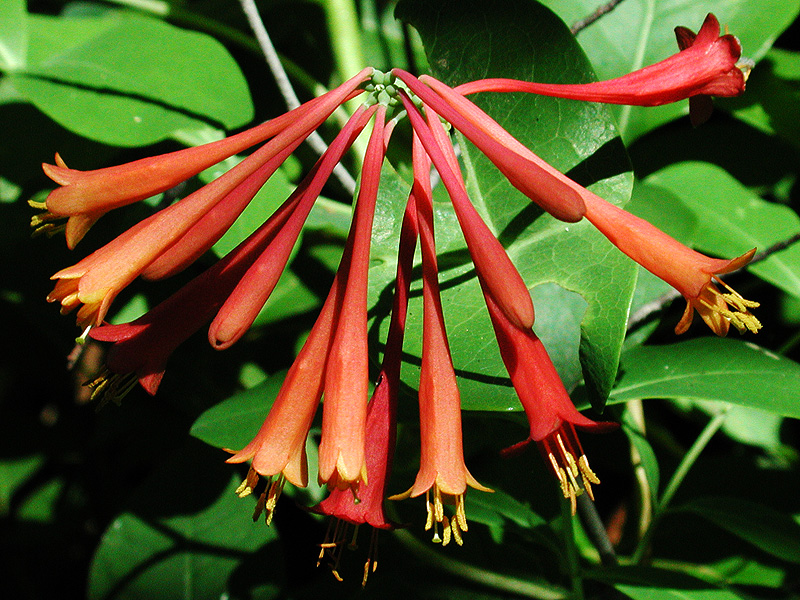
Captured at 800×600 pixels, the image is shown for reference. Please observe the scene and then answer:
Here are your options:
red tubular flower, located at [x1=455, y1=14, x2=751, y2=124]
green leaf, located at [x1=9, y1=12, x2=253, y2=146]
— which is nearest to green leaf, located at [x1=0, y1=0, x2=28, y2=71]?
green leaf, located at [x1=9, y1=12, x2=253, y2=146]

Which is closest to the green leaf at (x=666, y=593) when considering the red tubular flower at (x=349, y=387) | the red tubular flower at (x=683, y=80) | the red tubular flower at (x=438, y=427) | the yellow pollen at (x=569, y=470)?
the yellow pollen at (x=569, y=470)

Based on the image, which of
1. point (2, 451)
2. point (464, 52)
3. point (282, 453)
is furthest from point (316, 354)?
point (2, 451)

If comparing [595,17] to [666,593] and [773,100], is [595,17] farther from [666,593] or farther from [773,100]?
[666,593]

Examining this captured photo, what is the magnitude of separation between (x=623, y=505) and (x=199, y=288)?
1.07m

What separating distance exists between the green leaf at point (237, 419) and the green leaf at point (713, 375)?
45 centimetres

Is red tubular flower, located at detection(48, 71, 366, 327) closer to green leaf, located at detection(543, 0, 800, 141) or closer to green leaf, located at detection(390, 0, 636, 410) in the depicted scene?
green leaf, located at detection(390, 0, 636, 410)

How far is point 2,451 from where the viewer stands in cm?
168

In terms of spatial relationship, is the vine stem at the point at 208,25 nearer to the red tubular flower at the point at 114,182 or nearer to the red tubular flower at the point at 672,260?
the red tubular flower at the point at 114,182

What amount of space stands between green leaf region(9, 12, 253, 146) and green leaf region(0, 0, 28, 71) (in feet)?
0.06

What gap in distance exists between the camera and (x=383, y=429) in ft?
2.35

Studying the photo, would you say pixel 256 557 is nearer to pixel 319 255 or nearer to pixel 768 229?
pixel 319 255

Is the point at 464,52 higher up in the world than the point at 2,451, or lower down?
higher up

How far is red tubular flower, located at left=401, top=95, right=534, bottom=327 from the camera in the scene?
583 mm

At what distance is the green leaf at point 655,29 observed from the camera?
109 centimetres
